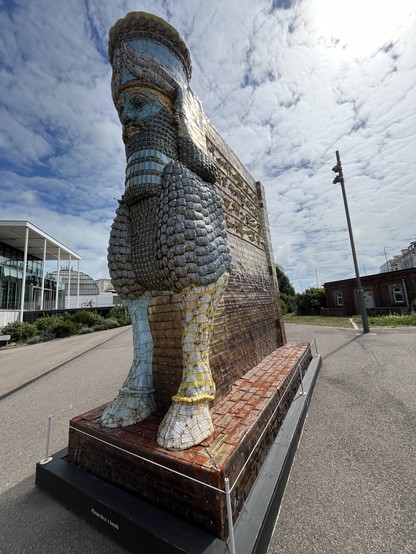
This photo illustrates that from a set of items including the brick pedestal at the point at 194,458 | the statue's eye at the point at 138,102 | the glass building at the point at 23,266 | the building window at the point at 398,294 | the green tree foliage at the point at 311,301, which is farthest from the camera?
the green tree foliage at the point at 311,301

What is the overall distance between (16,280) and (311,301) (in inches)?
1183

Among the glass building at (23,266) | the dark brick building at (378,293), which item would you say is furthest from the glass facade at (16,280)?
the dark brick building at (378,293)

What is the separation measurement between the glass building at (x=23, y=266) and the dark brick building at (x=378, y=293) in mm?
26045

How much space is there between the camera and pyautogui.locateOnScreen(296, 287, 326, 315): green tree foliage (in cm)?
2570

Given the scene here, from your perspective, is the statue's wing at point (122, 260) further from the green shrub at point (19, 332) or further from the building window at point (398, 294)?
the building window at point (398, 294)

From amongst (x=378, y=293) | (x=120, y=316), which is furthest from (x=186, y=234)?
(x=378, y=293)

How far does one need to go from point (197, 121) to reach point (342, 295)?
2426cm

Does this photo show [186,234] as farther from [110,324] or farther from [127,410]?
[110,324]

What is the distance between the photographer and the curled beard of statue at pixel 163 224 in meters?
2.29

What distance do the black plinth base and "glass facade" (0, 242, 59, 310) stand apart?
2752cm

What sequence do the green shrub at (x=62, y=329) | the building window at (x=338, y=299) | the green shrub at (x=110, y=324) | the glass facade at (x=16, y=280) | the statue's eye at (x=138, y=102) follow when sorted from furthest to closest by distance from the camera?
the building window at (x=338, y=299), the glass facade at (x=16, y=280), the green shrub at (x=110, y=324), the green shrub at (x=62, y=329), the statue's eye at (x=138, y=102)

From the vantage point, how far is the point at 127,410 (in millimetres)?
2611

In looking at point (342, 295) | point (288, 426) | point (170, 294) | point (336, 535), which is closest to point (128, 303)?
point (170, 294)

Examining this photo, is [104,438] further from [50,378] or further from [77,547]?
[50,378]
